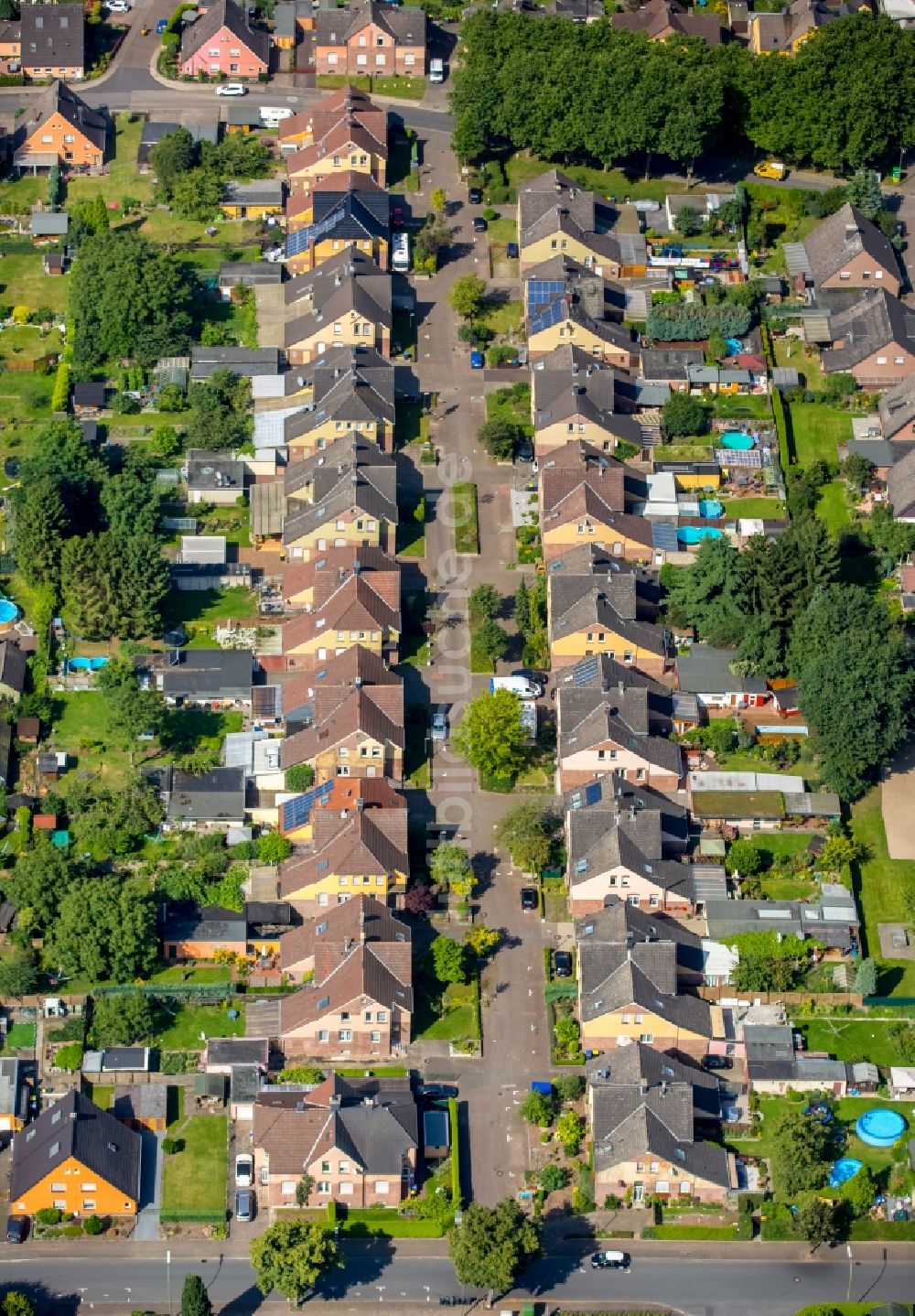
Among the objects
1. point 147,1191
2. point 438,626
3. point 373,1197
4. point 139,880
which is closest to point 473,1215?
point 373,1197

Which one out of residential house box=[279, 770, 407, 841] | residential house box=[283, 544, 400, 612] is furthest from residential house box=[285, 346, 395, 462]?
residential house box=[279, 770, 407, 841]

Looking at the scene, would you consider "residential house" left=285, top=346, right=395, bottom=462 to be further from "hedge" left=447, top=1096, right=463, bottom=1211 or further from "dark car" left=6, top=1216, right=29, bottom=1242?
"dark car" left=6, top=1216, right=29, bottom=1242

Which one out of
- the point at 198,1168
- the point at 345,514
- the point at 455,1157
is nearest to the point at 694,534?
the point at 345,514

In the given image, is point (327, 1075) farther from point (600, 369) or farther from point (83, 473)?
point (600, 369)

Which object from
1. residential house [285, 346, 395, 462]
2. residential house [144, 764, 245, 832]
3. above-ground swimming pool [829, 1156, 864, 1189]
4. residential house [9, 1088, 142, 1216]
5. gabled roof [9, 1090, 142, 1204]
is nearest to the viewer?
residential house [9, 1088, 142, 1216]

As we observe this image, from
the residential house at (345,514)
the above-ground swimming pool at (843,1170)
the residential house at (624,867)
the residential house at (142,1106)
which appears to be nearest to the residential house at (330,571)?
the residential house at (345,514)

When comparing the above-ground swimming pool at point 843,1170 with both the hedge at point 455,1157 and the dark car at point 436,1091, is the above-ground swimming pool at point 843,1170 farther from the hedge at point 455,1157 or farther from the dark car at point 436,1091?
the dark car at point 436,1091
